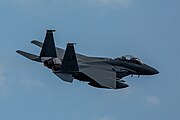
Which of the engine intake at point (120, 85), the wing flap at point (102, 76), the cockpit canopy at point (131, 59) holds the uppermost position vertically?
the cockpit canopy at point (131, 59)

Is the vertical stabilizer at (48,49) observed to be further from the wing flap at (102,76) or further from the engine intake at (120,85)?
the engine intake at (120,85)

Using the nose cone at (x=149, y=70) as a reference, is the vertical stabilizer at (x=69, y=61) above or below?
above

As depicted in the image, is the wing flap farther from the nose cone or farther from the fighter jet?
the nose cone

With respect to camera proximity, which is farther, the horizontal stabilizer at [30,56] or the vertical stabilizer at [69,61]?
the horizontal stabilizer at [30,56]

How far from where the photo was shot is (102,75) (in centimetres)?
6144

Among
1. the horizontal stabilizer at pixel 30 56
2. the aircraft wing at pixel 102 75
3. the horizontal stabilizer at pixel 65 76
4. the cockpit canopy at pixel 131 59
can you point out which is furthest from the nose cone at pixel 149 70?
the horizontal stabilizer at pixel 65 76

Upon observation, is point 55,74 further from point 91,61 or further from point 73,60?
point 91,61

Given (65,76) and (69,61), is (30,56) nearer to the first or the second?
(69,61)

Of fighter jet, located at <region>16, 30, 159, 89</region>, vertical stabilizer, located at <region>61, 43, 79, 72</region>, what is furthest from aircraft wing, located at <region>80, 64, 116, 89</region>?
vertical stabilizer, located at <region>61, 43, 79, 72</region>

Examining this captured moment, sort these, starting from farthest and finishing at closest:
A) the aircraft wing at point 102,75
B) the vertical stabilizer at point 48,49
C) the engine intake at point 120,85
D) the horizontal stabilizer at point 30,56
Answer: the horizontal stabilizer at point 30,56, the vertical stabilizer at point 48,49, the engine intake at point 120,85, the aircraft wing at point 102,75

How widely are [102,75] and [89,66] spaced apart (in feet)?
12.5

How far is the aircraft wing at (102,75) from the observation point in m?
57.8

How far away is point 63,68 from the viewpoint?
58.8 m

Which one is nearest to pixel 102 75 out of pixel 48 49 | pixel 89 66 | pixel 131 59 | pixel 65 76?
pixel 89 66
